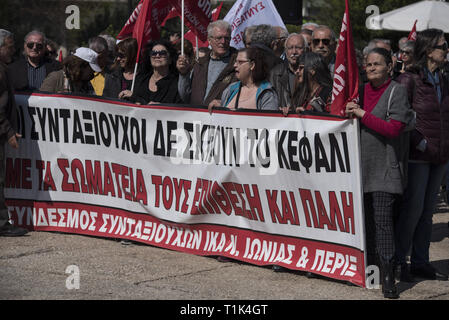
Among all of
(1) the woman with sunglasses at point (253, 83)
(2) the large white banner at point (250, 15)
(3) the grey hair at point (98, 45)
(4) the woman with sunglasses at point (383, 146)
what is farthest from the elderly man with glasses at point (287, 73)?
(3) the grey hair at point (98, 45)

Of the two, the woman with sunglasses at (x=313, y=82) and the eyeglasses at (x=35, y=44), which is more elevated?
the eyeglasses at (x=35, y=44)

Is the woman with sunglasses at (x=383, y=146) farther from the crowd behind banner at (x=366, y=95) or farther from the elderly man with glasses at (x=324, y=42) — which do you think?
the elderly man with glasses at (x=324, y=42)

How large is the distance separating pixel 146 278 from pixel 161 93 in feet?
7.39

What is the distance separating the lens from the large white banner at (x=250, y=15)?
39.8 feet

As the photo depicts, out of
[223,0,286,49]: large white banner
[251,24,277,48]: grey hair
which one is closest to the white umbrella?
[223,0,286,49]: large white banner

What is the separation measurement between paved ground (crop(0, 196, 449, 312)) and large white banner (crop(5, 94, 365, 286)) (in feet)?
0.65

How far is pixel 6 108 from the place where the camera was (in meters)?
9.32

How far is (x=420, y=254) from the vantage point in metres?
7.77

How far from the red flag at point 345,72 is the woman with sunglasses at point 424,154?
61 cm

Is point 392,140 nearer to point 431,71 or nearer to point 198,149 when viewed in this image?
point 431,71

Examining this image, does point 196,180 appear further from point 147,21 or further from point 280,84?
point 147,21

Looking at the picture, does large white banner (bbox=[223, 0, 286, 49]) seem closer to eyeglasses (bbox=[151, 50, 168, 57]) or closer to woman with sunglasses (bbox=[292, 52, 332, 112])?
eyeglasses (bbox=[151, 50, 168, 57])

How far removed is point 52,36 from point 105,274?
126 ft

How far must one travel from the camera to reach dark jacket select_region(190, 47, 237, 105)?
9.11 m
